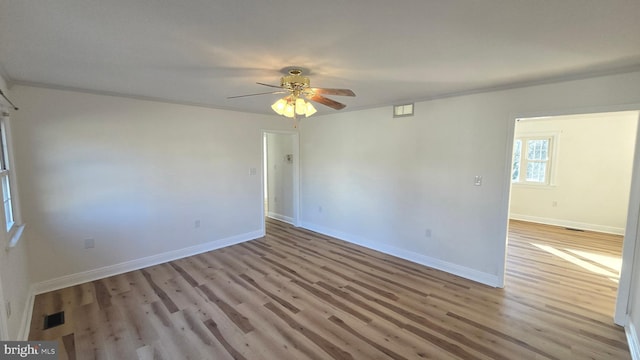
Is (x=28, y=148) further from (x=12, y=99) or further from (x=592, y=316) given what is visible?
(x=592, y=316)

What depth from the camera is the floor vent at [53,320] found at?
252 centimetres

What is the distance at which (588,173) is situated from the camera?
570 centimetres

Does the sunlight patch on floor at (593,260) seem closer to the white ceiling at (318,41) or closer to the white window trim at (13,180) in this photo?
the white ceiling at (318,41)

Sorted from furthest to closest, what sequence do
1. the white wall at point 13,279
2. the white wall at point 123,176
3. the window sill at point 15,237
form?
1. the white wall at point 123,176
2. the window sill at point 15,237
3. the white wall at point 13,279

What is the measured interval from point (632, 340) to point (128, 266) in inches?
215

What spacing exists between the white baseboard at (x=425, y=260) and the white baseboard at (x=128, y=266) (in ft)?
6.01

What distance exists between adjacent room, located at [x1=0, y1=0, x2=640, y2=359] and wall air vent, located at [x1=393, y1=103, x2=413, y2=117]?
0.11ft

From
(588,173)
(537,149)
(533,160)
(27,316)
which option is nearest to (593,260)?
(588,173)

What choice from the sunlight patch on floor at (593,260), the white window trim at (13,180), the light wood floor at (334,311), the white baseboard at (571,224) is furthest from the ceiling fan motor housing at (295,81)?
the white baseboard at (571,224)

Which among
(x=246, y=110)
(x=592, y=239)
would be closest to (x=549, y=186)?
(x=592, y=239)

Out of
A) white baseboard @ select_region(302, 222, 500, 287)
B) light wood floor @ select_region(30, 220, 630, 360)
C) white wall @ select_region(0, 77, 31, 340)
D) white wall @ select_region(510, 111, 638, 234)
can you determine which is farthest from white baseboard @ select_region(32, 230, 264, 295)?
white wall @ select_region(510, 111, 638, 234)

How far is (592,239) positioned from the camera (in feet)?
16.9

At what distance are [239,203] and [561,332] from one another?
4501mm

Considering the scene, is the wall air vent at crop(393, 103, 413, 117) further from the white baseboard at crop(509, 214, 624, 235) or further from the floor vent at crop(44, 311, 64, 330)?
the white baseboard at crop(509, 214, 624, 235)
